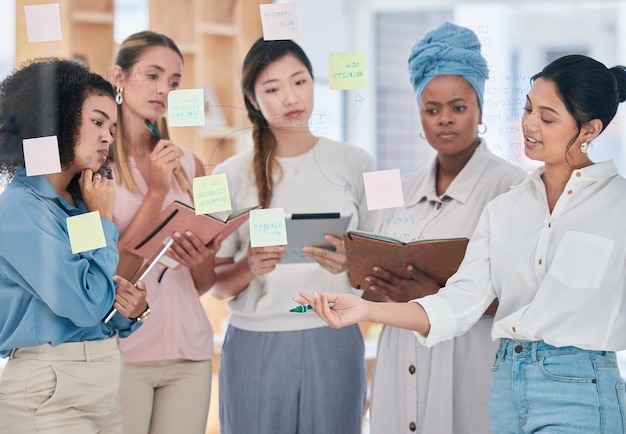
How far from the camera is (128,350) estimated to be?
6.55ft

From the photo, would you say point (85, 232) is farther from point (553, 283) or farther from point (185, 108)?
point (553, 283)

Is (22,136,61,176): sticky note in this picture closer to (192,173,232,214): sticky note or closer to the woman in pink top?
the woman in pink top

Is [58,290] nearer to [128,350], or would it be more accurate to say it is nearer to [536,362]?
[128,350]

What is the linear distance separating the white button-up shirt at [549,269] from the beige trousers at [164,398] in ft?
2.31

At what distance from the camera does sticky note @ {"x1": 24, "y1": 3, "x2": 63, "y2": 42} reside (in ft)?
6.43

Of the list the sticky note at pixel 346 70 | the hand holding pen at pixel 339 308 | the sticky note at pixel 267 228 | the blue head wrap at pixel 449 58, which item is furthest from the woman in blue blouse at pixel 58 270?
the blue head wrap at pixel 449 58

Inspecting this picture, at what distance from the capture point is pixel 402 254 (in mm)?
1870

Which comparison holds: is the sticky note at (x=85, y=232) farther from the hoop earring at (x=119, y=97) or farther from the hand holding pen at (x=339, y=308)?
the hand holding pen at (x=339, y=308)

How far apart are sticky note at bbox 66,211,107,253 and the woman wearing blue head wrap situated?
2.32 ft

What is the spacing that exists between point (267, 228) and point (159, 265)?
311mm

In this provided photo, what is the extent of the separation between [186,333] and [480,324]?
2.54ft

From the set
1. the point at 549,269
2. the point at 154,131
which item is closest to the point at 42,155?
the point at 154,131

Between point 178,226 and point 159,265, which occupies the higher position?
point 178,226

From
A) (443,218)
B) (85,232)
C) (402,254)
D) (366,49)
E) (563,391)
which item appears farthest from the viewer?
(366,49)
